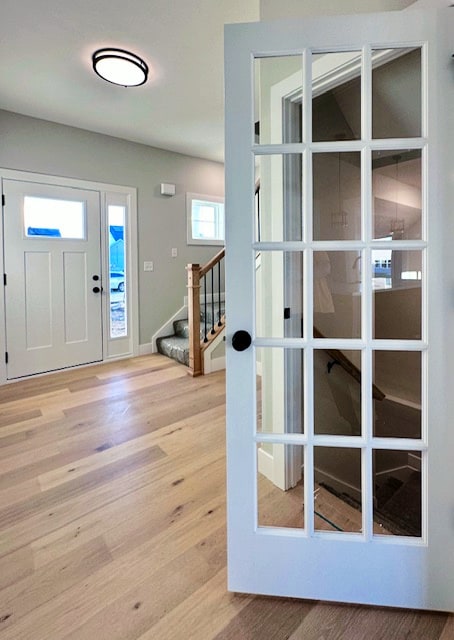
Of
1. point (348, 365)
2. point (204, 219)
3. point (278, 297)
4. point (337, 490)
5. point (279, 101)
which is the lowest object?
point (337, 490)

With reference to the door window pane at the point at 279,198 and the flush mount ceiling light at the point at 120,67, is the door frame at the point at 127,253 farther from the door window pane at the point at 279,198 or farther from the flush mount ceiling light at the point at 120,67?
the door window pane at the point at 279,198

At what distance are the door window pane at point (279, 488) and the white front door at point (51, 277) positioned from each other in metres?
2.93

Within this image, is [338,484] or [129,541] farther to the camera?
[338,484]

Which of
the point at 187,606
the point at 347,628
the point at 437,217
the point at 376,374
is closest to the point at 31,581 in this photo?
the point at 187,606

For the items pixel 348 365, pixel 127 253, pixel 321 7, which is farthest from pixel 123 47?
pixel 348 365

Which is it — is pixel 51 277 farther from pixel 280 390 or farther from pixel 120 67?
pixel 280 390

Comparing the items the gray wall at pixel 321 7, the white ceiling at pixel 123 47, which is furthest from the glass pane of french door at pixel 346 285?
the white ceiling at pixel 123 47

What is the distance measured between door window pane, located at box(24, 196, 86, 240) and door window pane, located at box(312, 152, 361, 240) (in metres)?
3.35

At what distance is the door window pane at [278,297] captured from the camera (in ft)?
4.99

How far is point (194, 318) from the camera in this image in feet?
12.1

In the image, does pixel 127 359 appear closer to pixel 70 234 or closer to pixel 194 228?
pixel 70 234

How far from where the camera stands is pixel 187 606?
119 cm

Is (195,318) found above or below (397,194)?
below

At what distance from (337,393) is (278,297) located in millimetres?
520
